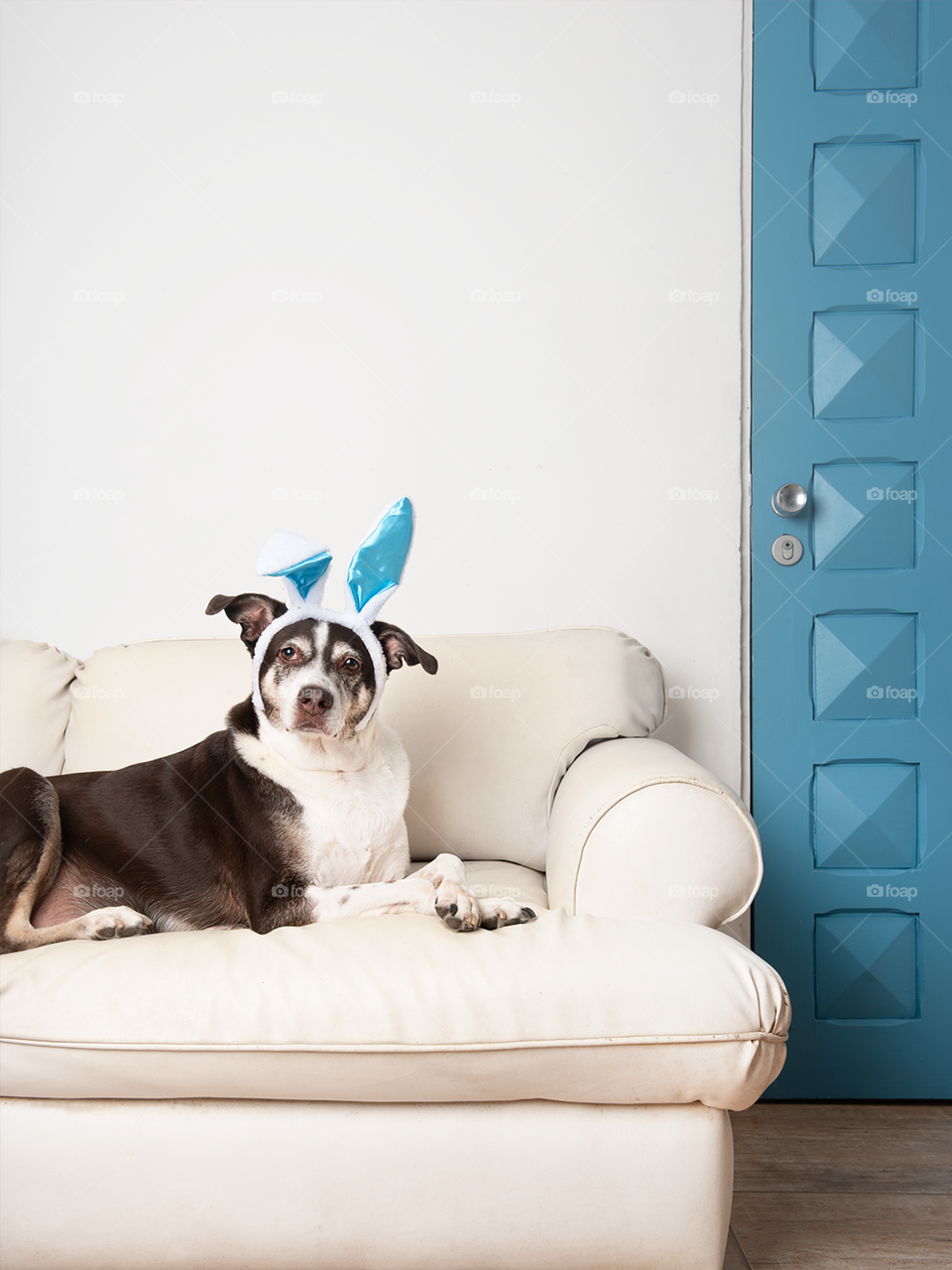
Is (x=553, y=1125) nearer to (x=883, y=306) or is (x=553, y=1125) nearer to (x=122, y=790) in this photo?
(x=122, y=790)

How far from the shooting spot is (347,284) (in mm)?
2697

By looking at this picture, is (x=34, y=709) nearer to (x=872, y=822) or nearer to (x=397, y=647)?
(x=397, y=647)

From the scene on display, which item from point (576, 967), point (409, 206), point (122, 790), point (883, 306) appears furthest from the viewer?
point (409, 206)

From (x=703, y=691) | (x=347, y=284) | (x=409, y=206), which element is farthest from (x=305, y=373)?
(x=703, y=691)

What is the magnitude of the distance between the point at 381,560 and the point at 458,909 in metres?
0.73

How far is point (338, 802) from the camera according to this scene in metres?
1.75

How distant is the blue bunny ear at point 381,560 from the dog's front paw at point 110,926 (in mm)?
717

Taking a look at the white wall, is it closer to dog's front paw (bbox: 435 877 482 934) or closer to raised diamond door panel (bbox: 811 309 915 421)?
raised diamond door panel (bbox: 811 309 915 421)

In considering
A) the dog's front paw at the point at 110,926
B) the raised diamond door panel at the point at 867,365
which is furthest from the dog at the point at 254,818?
the raised diamond door panel at the point at 867,365

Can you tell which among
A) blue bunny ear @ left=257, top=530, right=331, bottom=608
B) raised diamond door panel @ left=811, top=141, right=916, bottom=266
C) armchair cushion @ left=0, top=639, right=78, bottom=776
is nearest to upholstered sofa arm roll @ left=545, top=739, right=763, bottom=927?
blue bunny ear @ left=257, top=530, right=331, bottom=608

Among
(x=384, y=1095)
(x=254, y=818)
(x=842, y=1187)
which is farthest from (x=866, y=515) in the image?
(x=384, y=1095)

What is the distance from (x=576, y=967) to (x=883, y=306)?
84.7 inches

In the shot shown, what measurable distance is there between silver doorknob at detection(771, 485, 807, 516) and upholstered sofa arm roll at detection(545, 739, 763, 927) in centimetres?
118

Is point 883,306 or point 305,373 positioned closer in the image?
point 883,306
